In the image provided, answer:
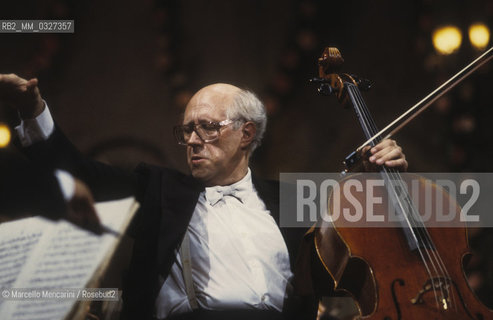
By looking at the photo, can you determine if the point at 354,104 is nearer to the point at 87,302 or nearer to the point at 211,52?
the point at 87,302

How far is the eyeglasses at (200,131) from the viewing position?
174cm

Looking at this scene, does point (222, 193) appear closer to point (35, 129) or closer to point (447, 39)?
point (35, 129)

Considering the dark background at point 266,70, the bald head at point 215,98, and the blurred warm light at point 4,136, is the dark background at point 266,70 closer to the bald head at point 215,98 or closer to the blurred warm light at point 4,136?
the blurred warm light at point 4,136

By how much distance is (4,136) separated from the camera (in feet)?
7.37

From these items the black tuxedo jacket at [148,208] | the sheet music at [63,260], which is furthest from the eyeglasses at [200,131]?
the sheet music at [63,260]

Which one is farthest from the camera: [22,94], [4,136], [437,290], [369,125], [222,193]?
[4,136]

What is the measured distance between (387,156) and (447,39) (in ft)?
5.81

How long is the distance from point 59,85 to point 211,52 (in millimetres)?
879

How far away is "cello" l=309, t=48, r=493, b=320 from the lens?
3.87ft

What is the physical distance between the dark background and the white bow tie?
103 cm

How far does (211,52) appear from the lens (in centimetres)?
297

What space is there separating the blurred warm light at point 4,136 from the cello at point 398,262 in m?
1.50

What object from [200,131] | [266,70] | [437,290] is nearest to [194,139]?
[200,131]

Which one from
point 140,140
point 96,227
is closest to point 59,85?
point 140,140
